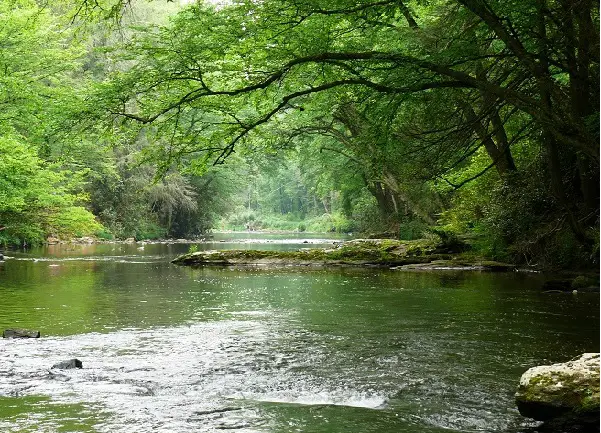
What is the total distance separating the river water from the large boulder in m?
0.22

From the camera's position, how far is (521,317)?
39.3ft

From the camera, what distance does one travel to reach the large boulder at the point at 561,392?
18.5ft

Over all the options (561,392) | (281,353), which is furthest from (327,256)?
(561,392)

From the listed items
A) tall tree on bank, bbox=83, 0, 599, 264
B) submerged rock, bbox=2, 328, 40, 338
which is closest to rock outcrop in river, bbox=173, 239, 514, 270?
tall tree on bank, bbox=83, 0, 599, 264

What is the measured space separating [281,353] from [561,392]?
4.08 meters

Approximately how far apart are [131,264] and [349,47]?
49.0 feet

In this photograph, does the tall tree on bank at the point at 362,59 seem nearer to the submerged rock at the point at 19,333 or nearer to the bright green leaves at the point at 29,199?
the submerged rock at the point at 19,333

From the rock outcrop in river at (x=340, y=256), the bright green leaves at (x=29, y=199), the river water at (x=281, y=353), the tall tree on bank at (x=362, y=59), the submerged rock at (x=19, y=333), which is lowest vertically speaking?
the river water at (x=281, y=353)

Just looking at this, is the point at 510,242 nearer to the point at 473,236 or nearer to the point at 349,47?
the point at 473,236

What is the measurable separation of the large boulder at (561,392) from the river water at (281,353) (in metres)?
0.22

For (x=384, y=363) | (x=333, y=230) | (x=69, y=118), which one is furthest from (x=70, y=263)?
(x=333, y=230)

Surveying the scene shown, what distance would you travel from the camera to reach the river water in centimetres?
617

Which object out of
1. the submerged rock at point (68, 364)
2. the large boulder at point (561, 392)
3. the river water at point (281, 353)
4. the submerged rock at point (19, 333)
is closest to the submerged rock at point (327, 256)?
the river water at point (281, 353)

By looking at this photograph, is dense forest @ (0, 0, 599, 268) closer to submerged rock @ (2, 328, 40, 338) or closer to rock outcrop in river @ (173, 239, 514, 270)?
rock outcrop in river @ (173, 239, 514, 270)
